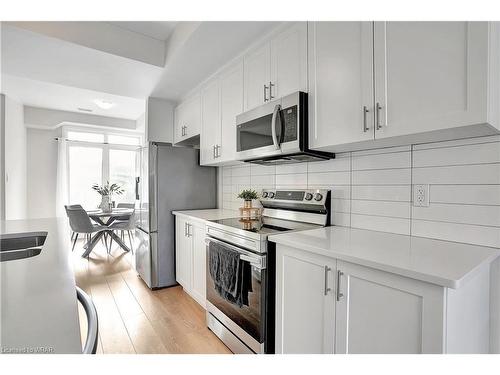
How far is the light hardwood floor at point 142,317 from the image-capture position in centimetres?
186

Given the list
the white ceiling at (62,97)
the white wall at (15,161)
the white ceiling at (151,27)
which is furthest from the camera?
the white wall at (15,161)

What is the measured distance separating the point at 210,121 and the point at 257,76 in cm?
82

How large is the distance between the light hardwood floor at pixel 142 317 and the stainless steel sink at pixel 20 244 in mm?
233

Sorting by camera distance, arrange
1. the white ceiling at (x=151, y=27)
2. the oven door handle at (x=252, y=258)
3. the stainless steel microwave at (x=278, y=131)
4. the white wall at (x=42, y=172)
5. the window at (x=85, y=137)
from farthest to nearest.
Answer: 1. the window at (x=85, y=137)
2. the white wall at (x=42, y=172)
3. the white ceiling at (x=151, y=27)
4. the stainless steel microwave at (x=278, y=131)
5. the oven door handle at (x=252, y=258)

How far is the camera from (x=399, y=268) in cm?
92

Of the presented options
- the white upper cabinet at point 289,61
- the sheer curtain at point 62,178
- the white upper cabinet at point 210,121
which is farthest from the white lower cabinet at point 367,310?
the sheer curtain at point 62,178

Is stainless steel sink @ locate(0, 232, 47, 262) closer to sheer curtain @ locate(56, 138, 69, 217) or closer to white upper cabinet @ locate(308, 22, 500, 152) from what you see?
white upper cabinet @ locate(308, 22, 500, 152)

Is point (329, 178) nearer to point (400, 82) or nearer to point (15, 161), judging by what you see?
point (400, 82)

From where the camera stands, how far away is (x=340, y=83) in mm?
1435

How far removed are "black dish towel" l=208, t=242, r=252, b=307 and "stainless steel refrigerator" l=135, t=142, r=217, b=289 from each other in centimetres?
110

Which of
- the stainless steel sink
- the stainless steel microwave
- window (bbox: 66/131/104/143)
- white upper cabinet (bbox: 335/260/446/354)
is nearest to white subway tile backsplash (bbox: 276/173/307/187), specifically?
the stainless steel microwave

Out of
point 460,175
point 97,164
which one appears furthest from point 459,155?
point 97,164

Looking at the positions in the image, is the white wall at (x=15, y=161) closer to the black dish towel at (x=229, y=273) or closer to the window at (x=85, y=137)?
the window at (x=85, y=137)
